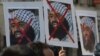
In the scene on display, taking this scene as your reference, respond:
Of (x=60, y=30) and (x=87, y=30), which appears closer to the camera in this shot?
(x=60, y=30)

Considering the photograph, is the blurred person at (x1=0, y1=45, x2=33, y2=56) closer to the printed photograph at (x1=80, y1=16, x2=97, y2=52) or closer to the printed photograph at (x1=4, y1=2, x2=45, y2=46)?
the printed photograph at (x1=4, y1=2, x2=45, y2=46)

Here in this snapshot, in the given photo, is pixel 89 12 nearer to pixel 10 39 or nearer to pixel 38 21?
pixel 38 21

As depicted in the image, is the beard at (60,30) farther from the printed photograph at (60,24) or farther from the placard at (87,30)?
the placard at (87,30)

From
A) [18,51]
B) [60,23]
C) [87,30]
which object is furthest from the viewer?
[87,30]

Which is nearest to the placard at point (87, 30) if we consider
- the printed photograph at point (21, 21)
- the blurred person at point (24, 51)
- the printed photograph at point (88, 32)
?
the printed photograph at point (88, 32)

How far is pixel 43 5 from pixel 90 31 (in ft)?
1.73

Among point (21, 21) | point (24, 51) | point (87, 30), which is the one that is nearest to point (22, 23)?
point (21, 21)

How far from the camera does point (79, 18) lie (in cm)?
230

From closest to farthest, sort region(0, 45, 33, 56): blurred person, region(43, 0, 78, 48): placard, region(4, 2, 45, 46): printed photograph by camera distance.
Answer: region(0, 45, 33, 56): blurred person
region(4, 2, 45, 46): printed photograph
region(43, 0, 78, 48): placard

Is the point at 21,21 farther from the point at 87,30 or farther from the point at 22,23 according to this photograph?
the point at 87,30

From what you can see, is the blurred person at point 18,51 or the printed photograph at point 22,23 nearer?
the blurred person at point 18,51

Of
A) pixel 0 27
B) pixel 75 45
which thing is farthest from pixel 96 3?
pixel 0 27

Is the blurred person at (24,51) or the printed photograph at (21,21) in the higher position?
the printed photograph at (21,21)

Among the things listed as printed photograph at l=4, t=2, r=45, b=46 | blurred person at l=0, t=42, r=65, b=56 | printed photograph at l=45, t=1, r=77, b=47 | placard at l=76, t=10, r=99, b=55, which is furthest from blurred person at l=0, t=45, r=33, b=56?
placard at l=76, t=10, r=99, b=55
